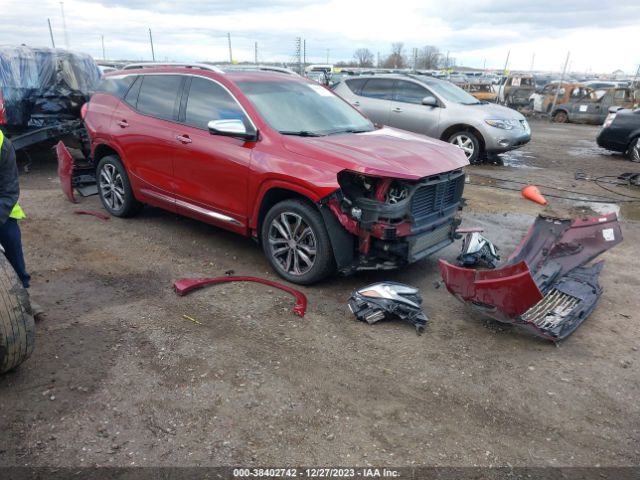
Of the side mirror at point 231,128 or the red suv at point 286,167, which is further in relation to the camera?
the side mirror at point 231,128

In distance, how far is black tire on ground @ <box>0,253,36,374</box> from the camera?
2904 mm

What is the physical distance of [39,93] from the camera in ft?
29.3

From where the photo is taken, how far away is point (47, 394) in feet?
9.89

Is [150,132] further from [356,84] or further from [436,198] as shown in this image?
[356,84]

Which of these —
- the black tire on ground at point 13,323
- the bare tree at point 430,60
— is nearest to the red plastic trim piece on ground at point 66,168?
the black tire on ground at point 13,323

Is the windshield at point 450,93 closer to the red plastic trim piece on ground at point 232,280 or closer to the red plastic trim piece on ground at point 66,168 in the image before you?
the red plastic trim piece on ground at point 66,168

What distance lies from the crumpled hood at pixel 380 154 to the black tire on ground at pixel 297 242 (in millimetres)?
484

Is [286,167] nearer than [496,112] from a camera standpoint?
Yes

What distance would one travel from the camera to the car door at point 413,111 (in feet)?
33.7

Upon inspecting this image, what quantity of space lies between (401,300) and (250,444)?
70.3 inches

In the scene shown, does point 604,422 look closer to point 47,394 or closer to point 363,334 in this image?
point 363,334

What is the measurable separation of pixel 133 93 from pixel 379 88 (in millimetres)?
6456

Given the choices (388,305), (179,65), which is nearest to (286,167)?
(388,305)

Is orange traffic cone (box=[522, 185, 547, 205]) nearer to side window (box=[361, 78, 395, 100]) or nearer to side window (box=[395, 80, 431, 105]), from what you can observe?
side window (box=[395, 80, 431, 105])
